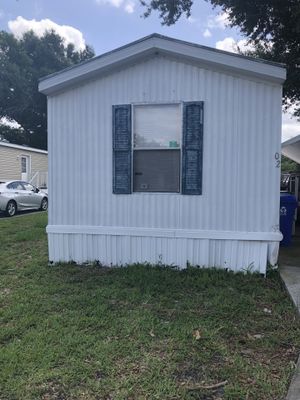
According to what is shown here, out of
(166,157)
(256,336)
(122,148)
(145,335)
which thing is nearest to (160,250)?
(166,157)

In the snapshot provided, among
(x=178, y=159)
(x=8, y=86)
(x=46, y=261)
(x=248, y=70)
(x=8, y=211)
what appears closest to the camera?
(x=248, y=70)

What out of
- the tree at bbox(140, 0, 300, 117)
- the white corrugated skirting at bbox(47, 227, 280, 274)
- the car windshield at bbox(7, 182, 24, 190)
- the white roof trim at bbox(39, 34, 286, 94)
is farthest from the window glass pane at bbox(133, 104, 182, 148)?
the car windshield at bbox(7, 182, 24, 190)

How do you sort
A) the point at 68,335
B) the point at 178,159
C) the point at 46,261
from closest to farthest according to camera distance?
the point at 68,335, the point at 178,159, the point at 46,261

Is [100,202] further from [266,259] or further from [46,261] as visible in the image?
[266,259]

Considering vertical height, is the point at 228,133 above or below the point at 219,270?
above

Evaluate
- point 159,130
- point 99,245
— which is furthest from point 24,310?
point 159,130

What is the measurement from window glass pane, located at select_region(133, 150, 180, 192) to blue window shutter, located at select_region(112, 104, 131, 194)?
0.40ft

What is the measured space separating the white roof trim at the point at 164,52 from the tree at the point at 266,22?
18.4 feet

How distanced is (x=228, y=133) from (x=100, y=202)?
7.41 feet

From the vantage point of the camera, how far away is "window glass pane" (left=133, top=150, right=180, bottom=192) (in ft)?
20.5

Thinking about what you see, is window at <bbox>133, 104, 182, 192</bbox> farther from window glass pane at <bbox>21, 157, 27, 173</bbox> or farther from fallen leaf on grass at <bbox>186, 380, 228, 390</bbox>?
window glass pane at <bbox>21, 157, 27, 173</bbox>

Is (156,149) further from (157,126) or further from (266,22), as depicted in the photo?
(266,22)

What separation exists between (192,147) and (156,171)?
0.67 meters

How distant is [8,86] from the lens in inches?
1500
